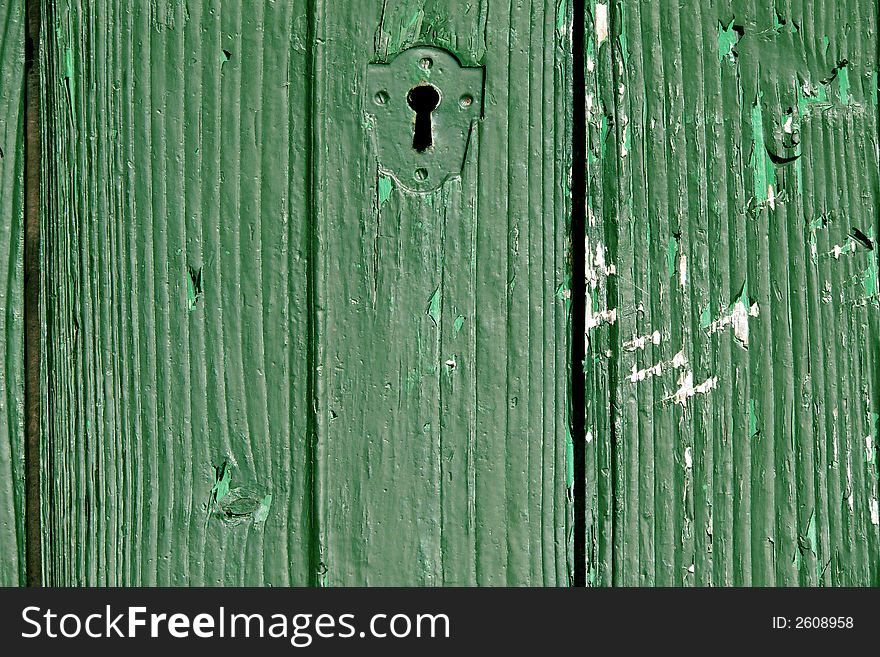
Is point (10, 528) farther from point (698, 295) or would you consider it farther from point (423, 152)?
point (698, 295)

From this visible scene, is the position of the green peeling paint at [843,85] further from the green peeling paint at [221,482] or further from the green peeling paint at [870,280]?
the green peeling paint at [221,482]

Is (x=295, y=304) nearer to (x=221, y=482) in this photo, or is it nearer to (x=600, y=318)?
(x=221, y=482)

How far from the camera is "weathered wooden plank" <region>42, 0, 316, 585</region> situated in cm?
85

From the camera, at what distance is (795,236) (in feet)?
2.82

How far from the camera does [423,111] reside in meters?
0.84

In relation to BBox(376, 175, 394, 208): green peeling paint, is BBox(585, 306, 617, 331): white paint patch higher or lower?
lower

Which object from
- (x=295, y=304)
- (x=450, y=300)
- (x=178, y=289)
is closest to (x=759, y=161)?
(x=450, y=300)

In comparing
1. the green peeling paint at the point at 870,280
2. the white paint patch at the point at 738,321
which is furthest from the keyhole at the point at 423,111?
the green peeling paint at the point at 870,280

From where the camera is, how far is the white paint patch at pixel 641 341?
0.85m

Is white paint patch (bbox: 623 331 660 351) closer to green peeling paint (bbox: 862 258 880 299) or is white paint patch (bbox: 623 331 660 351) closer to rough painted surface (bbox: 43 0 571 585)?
rough painted surface (bbox: 43 0 571 585)

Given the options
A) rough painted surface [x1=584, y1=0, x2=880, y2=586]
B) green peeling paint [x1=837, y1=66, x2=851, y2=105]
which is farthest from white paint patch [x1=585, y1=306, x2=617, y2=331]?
green peeling paint [x1=837, y1=66, x2=851, y2=105]

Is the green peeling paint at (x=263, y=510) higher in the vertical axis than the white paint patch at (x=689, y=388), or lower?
lower

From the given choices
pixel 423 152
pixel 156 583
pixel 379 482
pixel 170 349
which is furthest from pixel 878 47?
pixel 156 583

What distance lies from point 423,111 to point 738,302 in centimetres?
35
